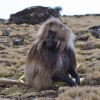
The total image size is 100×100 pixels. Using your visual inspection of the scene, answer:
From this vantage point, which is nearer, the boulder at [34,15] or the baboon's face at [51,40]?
the baboon's face at [51,40]

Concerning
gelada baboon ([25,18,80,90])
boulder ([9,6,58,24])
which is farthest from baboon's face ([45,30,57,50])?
boulder ([9,6,58,24])

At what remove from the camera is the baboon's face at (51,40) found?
32.9 feet

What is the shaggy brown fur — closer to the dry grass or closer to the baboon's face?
the baboon's face

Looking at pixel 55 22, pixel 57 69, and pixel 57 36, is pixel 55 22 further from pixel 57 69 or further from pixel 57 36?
pixel 57 69

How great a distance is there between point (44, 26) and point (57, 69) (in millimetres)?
1084

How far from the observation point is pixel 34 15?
60594 mm

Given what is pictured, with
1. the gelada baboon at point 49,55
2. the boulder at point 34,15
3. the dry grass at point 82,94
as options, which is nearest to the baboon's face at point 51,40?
the gelada baboon at point 49,55

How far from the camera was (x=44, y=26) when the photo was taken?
10.3 metres

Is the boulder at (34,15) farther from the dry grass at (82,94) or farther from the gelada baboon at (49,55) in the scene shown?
Answer: the dry grass at (82,94)

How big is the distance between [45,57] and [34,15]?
5075 cm

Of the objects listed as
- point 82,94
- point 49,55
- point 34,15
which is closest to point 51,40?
point 49,55

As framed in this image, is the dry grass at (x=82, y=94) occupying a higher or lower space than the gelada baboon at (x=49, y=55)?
lower

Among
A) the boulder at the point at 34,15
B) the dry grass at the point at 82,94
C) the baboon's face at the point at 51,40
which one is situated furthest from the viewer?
the boulder at the point at 34,15

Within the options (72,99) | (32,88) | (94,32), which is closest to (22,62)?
(32,88)
